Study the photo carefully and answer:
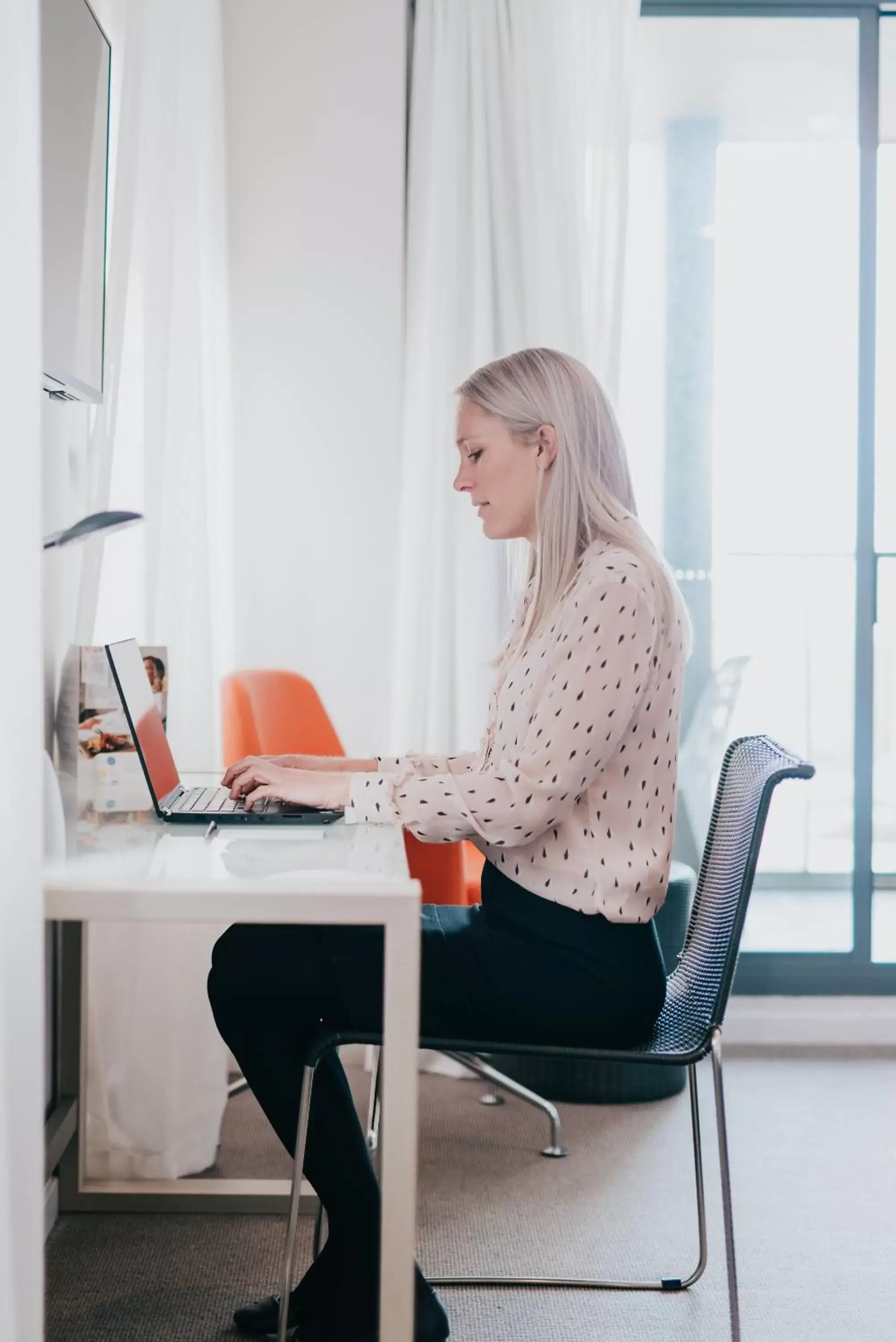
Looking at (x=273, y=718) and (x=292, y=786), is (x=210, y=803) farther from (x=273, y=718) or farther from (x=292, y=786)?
(x=273, y=718)

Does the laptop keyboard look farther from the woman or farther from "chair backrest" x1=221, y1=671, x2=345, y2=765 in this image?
"chair backrest" x1=221, y1=671, x2=345, y2=765

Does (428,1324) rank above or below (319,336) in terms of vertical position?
below

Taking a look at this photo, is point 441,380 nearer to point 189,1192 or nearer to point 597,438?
point 597,438

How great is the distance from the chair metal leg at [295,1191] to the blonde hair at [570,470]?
633 millimetres

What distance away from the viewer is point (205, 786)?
1.99m

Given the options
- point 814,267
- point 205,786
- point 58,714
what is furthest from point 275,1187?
point 814,267

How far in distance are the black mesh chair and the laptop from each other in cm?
27

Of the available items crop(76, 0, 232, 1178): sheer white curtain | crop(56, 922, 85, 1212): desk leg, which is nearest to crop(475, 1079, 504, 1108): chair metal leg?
crop(76, 0, 232, 1178): sheer white curtain

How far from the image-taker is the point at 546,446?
5.65 feet

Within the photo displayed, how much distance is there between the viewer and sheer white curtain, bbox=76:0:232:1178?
2.06 m

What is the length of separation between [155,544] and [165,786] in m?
0.60

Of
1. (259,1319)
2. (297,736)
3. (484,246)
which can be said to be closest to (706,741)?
(297,736)

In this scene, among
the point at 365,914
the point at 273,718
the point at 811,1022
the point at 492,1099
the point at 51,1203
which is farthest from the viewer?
→ the point at 811,1022

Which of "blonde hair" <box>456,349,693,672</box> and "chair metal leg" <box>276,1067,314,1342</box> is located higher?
"blonde hair" <box>456,349,693,672</box>
